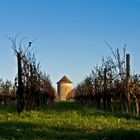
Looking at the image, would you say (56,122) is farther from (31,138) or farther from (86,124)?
(31,138)

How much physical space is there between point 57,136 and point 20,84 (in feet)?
44.1

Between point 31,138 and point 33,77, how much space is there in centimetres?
2122

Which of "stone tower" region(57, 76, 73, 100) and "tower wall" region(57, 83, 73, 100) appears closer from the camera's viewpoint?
"tower wall" region(57, 83, 73, 100)

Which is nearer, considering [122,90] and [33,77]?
[122,90]

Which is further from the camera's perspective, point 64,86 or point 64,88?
point 64,86

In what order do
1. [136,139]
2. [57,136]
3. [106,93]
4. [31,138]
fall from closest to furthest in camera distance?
[136,139]
[31,138]
[57,136]
[106,93]

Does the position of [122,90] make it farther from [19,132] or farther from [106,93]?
[19,132]

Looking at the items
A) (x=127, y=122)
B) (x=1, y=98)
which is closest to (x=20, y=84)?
(x=127, y=122)

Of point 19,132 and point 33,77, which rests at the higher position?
point 33,77

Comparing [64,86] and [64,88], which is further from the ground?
[64,86]

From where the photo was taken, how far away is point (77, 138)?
1345 centimetres

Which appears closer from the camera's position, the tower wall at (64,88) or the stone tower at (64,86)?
the tower wall at (64,88)

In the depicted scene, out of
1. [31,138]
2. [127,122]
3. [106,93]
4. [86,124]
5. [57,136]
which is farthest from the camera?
[106,93]

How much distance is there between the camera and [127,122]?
19.6 metres
